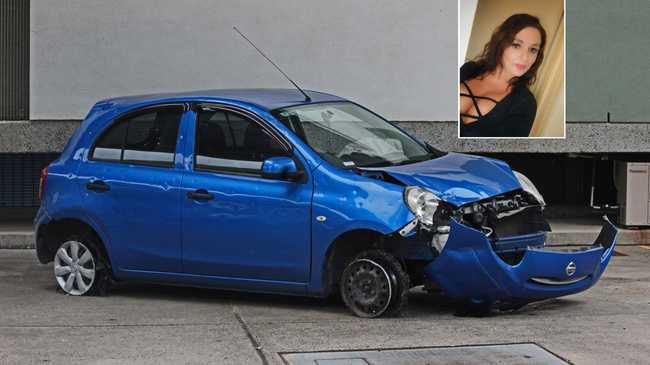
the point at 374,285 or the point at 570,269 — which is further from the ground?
the point at 570,269

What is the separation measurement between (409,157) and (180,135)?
71.4 inches

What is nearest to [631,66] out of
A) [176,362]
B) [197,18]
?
[197,18]

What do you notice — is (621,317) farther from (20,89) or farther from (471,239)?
(20,89)

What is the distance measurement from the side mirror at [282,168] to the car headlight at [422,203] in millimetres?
883

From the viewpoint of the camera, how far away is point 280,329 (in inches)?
296

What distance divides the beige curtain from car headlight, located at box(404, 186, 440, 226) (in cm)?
626

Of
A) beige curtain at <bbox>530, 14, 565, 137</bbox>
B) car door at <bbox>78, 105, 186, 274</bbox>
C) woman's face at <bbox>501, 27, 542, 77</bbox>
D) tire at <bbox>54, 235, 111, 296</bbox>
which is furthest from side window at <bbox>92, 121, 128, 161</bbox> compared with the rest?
beige curtain at <bbox>530, 14, 565, 137</bbox>

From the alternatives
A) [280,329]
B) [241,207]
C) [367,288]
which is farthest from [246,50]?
[280,329]

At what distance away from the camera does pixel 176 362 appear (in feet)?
21.5

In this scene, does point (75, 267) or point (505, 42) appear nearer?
point (75, 267)

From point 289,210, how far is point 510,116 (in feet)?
20.5

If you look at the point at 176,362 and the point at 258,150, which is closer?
the point at 176,362

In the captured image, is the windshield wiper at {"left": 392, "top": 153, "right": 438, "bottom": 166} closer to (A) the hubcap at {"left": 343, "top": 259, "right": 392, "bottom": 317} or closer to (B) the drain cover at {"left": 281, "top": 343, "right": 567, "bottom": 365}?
(A) the hubcap at {"left": 343, "top": 259, "right": 392, "bottom": 317}

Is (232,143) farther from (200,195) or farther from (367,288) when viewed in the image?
(367,288)
